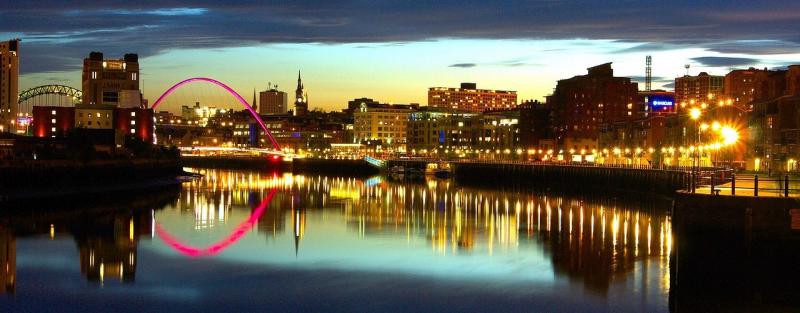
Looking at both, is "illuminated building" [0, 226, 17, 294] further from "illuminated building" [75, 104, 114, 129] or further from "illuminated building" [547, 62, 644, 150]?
"illuminated building" [547, 62, 644, 150]

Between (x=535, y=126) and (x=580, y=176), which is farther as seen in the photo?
(x=535, y=126)

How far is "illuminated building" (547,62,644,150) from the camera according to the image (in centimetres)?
18162

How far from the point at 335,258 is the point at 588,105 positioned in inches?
5852

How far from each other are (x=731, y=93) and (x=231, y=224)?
110m

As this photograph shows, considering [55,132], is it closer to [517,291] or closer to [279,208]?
[279,208]

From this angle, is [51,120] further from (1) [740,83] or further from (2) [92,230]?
(1) [740,83]

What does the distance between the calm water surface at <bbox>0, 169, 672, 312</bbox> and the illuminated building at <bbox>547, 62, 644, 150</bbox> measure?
112903mm

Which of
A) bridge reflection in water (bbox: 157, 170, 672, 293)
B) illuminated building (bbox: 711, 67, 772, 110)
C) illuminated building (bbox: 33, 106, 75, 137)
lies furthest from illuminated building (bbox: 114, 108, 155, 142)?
illuminated building (bbox: 711, 67, 772, 110)

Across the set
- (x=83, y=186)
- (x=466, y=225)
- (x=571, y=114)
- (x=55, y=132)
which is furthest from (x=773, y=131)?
(x=55, y=132)

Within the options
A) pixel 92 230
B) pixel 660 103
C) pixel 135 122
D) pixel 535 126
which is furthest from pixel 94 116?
pixel 92 230

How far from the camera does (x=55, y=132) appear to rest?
14988cm

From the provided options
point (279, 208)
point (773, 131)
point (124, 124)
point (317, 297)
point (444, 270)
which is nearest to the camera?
point (317, 297)

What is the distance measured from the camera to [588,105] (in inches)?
7229

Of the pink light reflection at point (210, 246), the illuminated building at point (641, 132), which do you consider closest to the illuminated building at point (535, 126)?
the illuminated building at point (641, 132)
